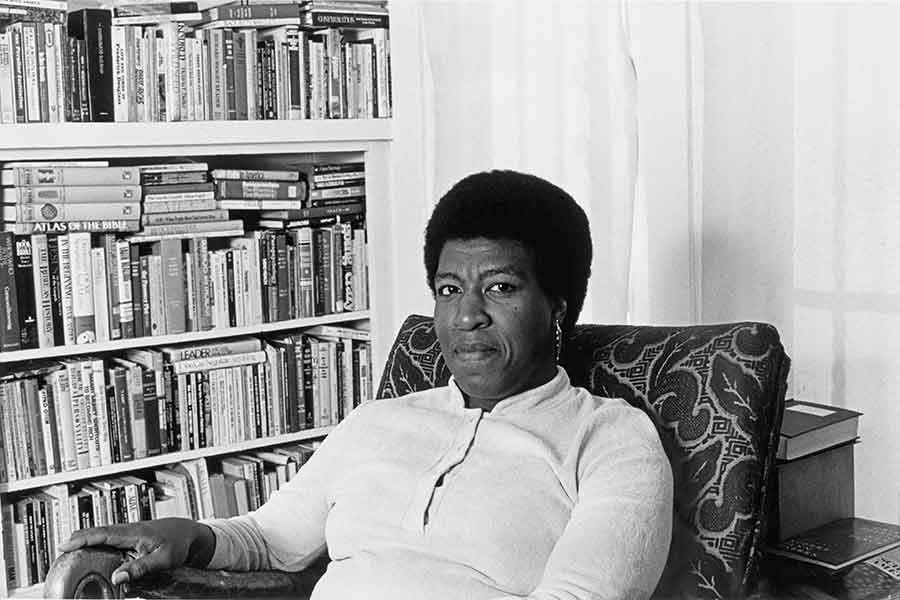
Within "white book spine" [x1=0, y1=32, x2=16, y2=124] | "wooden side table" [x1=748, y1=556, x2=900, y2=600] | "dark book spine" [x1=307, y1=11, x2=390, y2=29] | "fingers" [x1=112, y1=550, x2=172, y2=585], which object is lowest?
"wooden side table" [x1=748, y1=556, x2=900, y2=600]

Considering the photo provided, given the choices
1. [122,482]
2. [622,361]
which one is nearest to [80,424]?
[122,482]


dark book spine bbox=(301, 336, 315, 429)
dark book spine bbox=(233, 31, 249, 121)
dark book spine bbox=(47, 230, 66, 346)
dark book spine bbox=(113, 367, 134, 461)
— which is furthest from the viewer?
dark book spine bbox=(301, 336, 315, 429)

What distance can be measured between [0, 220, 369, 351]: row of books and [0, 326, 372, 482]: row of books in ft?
0.26

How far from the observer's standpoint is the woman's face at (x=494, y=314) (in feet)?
5.46

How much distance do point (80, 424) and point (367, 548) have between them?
4.41 ft

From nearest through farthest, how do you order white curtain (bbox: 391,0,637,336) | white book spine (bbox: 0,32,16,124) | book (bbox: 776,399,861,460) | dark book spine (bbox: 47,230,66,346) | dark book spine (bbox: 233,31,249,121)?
book (bbox: 776,399,861,460) < white curtain (bbox: 391,0,637,336) < white book spine (bbox: 0,32,16,124) < dark book spine (bbox: 47,230,66,346) < dark book spine (bbox: 233,31,249,121)

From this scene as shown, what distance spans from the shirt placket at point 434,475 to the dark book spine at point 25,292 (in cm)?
137

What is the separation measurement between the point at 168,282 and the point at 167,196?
209mm

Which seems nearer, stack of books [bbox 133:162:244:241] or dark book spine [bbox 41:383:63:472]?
dark book spine [bbox 41:383:63:472]

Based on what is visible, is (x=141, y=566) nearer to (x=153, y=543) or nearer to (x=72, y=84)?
(x=153, y=543)

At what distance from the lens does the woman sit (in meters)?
1.54

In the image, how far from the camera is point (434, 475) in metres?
1.64

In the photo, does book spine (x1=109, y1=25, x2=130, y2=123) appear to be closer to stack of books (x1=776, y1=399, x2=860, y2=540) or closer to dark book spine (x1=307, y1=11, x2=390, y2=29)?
dark book spine (x1=307, y1=11, x2=390, y2=29)

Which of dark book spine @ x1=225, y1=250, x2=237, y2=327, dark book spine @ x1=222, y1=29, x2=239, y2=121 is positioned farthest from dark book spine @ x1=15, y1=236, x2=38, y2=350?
dark book spine @ x1=222, y1=29, x2=239, y2=121
